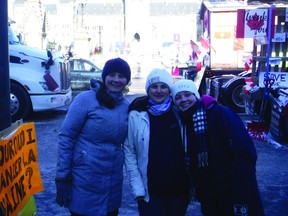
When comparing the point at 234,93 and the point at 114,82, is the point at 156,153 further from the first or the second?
the point at 234,93

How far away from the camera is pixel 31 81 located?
10.6 m

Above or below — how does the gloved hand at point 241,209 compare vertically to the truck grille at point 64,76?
below

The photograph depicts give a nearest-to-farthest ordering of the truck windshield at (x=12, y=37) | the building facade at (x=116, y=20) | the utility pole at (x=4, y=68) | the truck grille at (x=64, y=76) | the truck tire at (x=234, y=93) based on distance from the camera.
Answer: the utility pole at (x=4, y=68), the truck windshield at (x=12, y=37), the truck grille at (x=64, y=76), the truck tire at (x=234, y=93), the building facade at (x=116, y=20)

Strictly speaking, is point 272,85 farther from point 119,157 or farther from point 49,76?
point 119,157

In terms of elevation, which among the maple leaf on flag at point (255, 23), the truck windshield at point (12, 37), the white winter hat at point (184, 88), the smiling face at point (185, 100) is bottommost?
the smiling face at point (185, 100)

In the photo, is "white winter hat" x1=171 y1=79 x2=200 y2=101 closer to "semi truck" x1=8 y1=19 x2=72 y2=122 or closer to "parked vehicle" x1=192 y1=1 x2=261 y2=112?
"semi truck" x1=8 y1=19 x2=72 y2=122

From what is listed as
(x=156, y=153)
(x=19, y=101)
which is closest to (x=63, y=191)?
(x=156, y=153)

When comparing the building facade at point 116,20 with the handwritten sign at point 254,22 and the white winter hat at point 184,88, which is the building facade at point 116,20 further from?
the white winter hat at point 184,88

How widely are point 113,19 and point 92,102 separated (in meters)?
102

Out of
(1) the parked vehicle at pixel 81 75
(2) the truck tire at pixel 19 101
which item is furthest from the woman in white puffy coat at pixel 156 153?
(1) the parked vehicle at pixel 81 75

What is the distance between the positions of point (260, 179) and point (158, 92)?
3.61 meters

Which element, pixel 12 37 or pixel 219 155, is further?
pixel 12 37

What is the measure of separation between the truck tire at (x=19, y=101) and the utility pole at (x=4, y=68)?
321 inches

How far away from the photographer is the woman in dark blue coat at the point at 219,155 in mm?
2686
